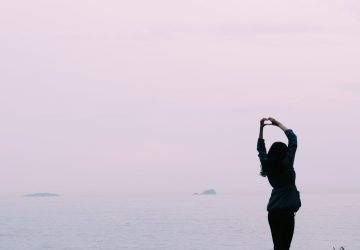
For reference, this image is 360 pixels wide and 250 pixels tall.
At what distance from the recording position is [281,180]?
9281 mm

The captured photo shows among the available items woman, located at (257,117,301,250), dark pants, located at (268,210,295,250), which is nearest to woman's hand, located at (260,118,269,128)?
woman, located at (257,117,301,250)

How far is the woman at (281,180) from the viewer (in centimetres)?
921

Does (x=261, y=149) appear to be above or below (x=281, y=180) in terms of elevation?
above

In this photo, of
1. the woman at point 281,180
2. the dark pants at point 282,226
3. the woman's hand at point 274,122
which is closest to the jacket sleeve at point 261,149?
the woman at point 281,180

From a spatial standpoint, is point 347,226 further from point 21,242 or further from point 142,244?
point 21,242

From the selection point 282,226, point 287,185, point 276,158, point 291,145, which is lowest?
point 282,226

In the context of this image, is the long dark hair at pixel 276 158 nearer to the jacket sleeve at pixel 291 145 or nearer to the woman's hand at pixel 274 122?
the jacket sleeve at pixel 291 145

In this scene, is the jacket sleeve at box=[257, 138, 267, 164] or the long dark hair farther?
the jacket sleeve at box=[257, 138, 267, 164]

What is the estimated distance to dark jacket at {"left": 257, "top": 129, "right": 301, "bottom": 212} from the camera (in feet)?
30.2

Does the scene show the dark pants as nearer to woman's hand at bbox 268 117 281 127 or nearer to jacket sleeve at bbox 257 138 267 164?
jacket sleeve at bbox 257 138 267 164

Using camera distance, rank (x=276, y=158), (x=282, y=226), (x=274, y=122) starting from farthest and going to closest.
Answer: (x=282, y=226) < (x=274, y=122) < (x=276, y=158)

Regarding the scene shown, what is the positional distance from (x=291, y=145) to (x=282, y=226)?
3.40 ft

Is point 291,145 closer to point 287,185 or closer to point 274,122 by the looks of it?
point 274,122

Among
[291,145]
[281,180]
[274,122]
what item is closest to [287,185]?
[281,180]
